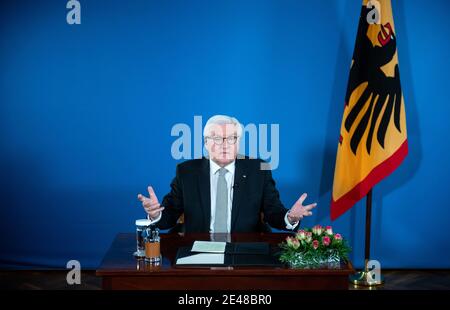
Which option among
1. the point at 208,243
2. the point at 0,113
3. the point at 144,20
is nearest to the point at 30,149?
the point at 0,113

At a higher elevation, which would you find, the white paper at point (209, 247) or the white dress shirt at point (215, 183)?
the white dress shirt at point (215, 183)

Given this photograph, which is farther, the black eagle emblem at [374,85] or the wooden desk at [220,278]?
the black eagle emblem at [374,85]

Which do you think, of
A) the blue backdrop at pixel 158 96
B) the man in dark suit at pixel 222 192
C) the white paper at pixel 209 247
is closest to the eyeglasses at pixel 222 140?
the man in dark suit at pixel 222 192

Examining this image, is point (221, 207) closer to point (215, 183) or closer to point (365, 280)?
point (215, 183)

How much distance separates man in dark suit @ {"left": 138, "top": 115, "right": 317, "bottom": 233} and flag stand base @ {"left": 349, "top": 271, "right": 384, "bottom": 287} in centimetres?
143

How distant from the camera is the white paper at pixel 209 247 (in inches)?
110

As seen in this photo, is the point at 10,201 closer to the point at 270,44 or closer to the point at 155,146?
the point at 155,146

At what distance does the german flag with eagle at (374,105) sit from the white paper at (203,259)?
2.04 metres

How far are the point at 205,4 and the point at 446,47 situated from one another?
1893mm

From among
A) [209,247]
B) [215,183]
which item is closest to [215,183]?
[215,183]

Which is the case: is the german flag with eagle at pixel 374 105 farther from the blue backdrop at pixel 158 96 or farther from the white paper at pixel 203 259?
the white paper at pixel 203 259

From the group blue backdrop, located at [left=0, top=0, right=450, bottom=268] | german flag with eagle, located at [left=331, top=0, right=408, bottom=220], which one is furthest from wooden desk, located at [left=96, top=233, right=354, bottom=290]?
blue backdrop, located at [left=0, top=0, right=450, bottom=268]
